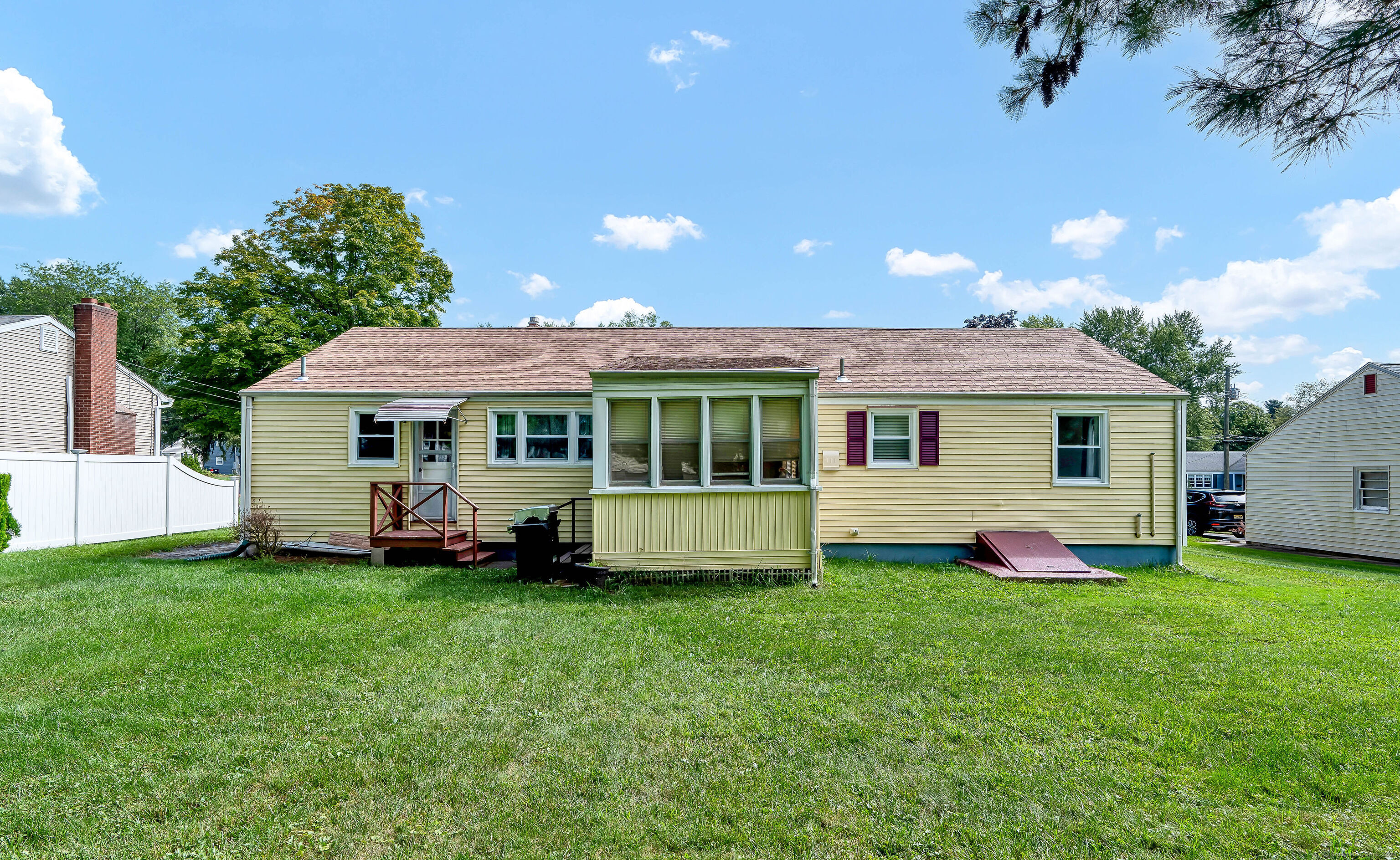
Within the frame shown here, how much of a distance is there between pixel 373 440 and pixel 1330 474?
77.0 feet

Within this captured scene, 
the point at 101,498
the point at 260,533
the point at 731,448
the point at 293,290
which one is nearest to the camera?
the point at 731,448

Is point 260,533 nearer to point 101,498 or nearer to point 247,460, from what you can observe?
point 247,460

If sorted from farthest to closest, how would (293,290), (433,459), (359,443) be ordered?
(293,290), (433,459), (359,443)

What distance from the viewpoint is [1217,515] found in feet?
69.9

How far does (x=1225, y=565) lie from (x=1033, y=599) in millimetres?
7462

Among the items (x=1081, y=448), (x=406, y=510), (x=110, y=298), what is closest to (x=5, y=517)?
(x=406, y=510)

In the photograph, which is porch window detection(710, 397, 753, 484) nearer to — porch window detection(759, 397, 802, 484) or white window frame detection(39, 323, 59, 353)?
porch window detection(759, 397, 802, 484)

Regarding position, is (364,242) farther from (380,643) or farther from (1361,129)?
(1361,129)

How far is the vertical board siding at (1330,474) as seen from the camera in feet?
47.8

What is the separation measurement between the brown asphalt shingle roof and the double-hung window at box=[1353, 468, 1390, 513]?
8.76 m

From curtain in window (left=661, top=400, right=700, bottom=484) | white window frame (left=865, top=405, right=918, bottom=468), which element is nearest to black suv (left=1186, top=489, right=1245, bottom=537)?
white window frame (left=865, top=405, right=918, bottom=468)

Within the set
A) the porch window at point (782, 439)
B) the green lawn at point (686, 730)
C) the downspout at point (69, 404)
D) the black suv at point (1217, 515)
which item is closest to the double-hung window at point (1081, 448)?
the green lawn at point (686, 730)

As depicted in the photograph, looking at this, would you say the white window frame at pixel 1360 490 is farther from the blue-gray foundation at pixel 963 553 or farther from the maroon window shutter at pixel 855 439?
the maroon window shutter at pixel 855 439

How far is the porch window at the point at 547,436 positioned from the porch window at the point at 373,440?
2348mm
